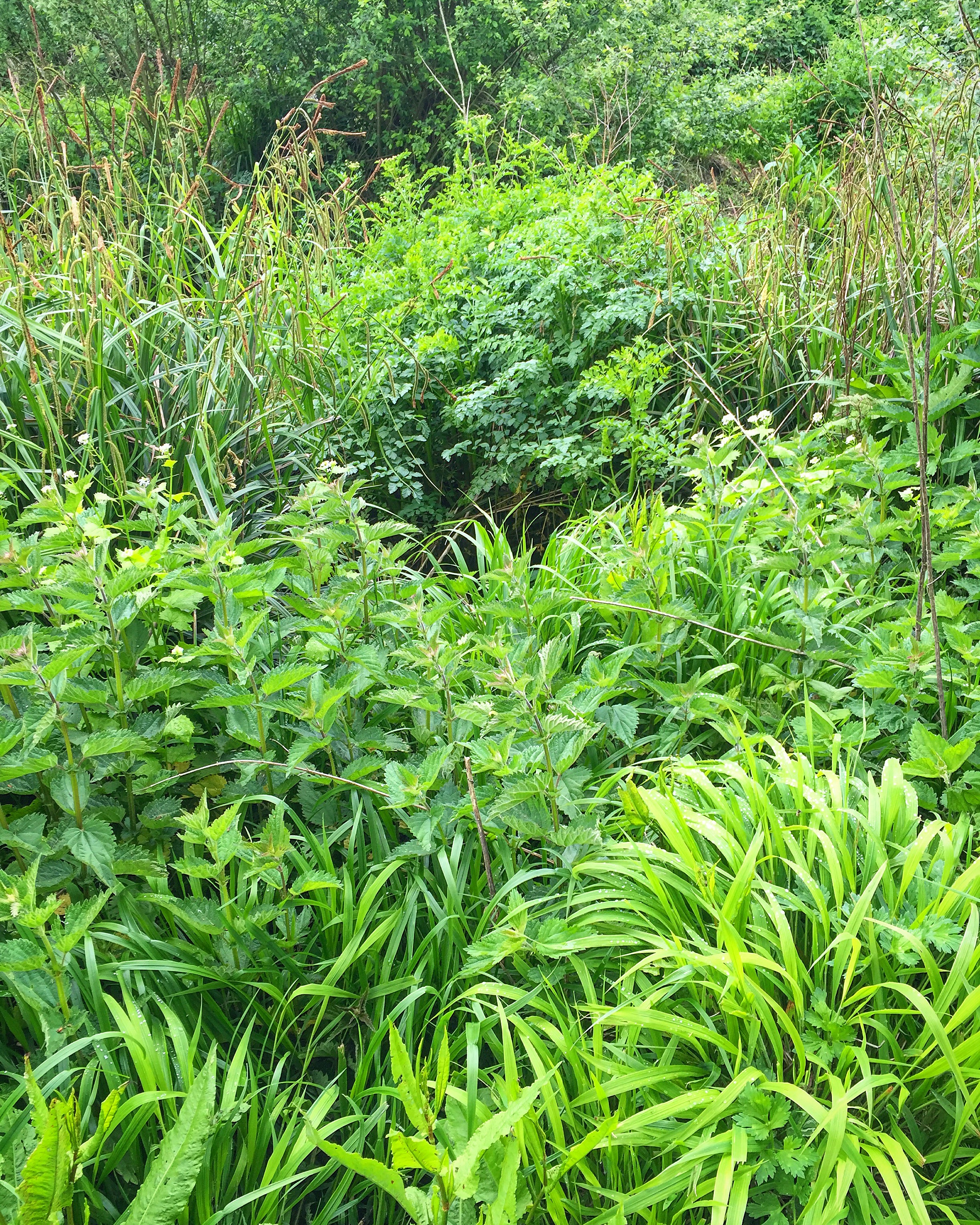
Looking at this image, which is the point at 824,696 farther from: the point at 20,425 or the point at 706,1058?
the point at 20,425

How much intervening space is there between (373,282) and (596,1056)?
376 centimetres

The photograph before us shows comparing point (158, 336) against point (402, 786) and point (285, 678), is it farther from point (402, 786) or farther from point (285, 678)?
point (402, 786)

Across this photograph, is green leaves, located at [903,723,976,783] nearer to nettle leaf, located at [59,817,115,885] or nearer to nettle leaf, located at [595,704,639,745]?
nettle leaf, located at [595,704,639,745]

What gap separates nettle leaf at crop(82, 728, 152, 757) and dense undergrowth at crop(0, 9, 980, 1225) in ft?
0.04

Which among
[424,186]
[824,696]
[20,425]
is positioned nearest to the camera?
[824,696]

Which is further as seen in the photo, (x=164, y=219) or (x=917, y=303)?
(x=164, y=219)

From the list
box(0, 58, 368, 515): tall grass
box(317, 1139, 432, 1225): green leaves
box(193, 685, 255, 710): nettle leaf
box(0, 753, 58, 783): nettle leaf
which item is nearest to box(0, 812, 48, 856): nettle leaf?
box(0, 753, 58, 783): nettle leaf

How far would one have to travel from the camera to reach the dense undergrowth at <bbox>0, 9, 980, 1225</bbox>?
4.96 feet

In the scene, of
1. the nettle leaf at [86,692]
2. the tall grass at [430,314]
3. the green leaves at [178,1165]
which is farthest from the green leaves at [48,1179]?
the tall grass at [430,314]

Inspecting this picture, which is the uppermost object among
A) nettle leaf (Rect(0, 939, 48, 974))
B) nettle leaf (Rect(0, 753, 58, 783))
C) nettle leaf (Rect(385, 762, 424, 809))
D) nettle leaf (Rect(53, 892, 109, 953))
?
nettle leaf (Rect(0, 753, 58, 783))

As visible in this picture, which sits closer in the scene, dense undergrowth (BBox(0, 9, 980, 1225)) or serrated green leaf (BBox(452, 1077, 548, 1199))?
serrated green leaf (BBox(452, 1077, 548, 1199))

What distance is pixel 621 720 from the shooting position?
2203mm

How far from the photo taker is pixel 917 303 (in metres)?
3.46

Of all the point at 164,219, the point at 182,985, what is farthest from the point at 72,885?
the point at 164,219
